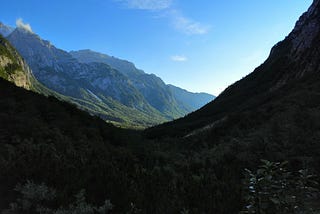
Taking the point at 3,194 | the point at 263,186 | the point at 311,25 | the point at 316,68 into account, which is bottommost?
the point at 3,194

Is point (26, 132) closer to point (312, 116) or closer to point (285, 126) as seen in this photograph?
point (285, 126)

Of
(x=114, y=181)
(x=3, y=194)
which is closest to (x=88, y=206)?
(x=114, y=181)

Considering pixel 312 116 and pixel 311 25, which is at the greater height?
pixel 311 25

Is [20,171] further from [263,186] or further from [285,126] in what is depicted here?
[285,126]

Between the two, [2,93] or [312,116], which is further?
[2,93]

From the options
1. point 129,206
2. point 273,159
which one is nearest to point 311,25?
point 273,159

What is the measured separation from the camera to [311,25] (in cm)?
4150

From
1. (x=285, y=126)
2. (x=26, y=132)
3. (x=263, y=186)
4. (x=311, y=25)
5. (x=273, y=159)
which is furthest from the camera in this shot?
(x=311, y=25)

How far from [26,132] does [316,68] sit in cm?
2810

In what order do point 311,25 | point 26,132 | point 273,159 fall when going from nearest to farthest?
point 273,159 < point 26,132 < point 311,25

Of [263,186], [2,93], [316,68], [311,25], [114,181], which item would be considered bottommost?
[114,181]

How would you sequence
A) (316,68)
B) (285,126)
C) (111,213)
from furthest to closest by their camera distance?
(316,68)
(285,126)
(111,213)

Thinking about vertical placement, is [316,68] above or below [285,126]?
above

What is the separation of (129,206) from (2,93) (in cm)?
1446
